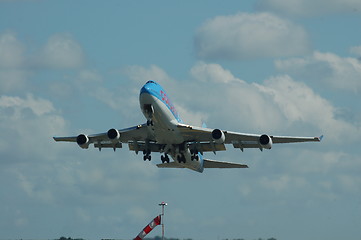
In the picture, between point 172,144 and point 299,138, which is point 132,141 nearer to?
point 172,144

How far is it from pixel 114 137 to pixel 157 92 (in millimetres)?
6224

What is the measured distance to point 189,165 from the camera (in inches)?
3113

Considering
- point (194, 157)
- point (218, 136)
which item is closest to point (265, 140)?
point (218, 136)

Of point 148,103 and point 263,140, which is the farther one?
point 263,140

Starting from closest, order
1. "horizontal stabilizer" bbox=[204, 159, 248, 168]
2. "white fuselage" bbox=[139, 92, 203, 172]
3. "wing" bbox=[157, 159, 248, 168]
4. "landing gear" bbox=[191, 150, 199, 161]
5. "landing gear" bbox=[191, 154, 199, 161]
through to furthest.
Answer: "white fuselage" bbox=[139, 92, 203, 172] < "landing gear" bbox=[191, 150, 199, 161] < "landing gear" bbox=[191, 154, 199, 161] < "wing" bbox=[157, 159, 248, 168] < "horizontal stabilizer" bbox=[204, 159, 248, 168]

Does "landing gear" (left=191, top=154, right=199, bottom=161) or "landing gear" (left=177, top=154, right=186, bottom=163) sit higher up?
"landing gear" (left=191, top=154, right=199, bottom=161)

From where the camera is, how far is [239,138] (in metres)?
75.4

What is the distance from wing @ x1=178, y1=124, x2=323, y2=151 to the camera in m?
73.2

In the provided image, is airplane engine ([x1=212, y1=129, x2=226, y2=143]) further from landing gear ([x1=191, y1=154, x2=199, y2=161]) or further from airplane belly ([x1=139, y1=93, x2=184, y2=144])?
landing gear ([x1=191, y1=154, x2=199, y2=161])

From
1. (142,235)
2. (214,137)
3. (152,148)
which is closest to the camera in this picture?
(142,235)

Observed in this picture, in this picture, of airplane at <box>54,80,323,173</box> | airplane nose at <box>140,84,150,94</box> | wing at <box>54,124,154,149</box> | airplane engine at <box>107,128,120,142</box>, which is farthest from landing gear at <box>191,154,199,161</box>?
airplane nose at <box>140,84,150,94</box>

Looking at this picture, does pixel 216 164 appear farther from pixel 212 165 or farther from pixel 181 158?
pixel 181 158

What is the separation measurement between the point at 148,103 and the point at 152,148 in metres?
10.4

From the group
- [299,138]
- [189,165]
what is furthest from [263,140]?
[189,165]
